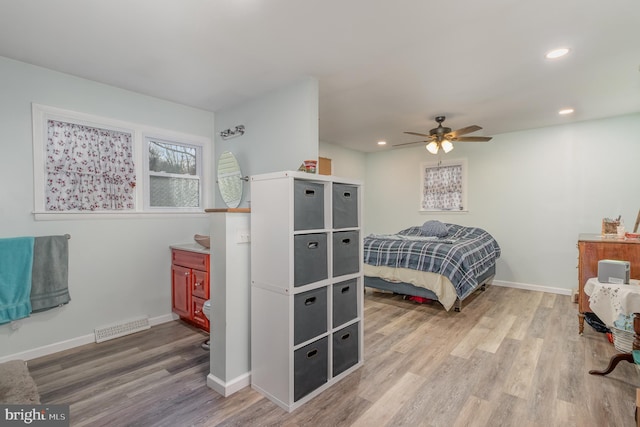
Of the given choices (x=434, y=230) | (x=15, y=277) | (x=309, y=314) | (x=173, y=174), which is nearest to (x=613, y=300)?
(x=309, y=314)

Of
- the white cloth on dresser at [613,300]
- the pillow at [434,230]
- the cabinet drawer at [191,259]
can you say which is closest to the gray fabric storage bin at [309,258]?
the cabinet drawer at [191,259]

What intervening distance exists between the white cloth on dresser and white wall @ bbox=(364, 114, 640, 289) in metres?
2.17

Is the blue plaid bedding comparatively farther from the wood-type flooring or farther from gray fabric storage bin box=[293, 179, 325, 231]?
gray fabric storage bin box=[293, 179, 325, 231]

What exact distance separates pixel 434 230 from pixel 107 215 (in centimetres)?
426

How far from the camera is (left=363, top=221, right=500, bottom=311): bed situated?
11.8 ft

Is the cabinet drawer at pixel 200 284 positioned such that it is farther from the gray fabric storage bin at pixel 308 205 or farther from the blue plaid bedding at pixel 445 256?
the blue plaid bedding at pixel 445 256

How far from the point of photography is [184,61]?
2457 millimetres

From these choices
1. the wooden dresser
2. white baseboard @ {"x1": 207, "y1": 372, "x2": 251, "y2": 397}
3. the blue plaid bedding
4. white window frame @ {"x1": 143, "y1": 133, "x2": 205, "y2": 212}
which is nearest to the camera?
white baseboard @ {"x1": 207, "y1": 372, "x2": 251, "y2": 397}

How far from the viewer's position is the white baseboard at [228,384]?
6.82 ft

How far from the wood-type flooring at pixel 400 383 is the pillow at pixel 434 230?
67.2 inches

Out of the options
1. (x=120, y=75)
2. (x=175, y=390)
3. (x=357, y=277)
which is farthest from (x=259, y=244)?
(x=120, y=75)

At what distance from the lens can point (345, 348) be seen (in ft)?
7.68

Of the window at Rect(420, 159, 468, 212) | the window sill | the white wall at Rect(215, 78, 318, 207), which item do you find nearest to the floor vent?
the window sill

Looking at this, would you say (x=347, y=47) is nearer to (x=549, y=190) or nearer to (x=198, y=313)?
(x=198, y=313)
